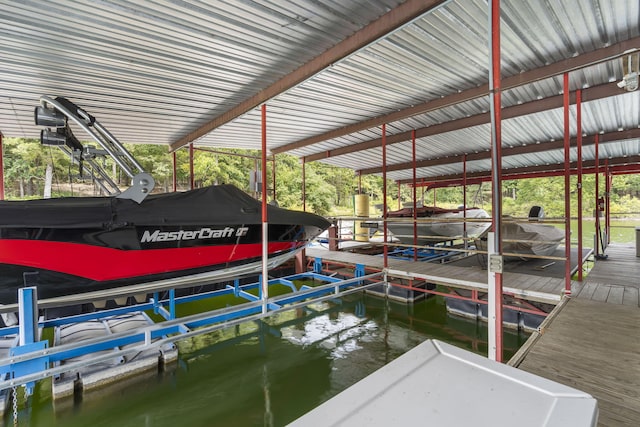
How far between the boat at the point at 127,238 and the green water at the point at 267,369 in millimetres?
1118

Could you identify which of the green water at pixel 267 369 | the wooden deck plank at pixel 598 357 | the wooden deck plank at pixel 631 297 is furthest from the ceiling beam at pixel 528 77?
the green water at pixel 267 369

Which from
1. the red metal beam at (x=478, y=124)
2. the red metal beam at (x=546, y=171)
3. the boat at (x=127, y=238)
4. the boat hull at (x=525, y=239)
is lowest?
the boat hull at (x=525, y=239)

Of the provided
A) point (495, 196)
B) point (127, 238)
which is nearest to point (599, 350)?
point (495, 196)

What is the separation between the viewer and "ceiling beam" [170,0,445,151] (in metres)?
2.63

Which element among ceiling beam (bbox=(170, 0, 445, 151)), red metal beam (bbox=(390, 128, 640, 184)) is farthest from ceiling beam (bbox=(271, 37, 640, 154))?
red metal beam (bbox=(390, 128, 640, 184))

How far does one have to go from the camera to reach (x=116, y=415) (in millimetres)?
3057

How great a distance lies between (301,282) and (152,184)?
5547 millimetres

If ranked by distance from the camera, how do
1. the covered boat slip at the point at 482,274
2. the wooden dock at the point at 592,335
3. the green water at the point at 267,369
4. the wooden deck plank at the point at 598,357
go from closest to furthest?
the wooden deck plank at the point at 598,357 → the wooden dock at the point at 592,335 → the green water at the point at 267,369 → the covered boat slip at the point at 482,274

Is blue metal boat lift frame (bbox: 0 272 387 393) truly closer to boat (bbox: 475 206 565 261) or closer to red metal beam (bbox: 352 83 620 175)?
boat (bbox: 475 206 565 261)

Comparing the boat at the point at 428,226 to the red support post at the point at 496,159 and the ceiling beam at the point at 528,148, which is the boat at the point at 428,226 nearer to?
the ceiling beam at the point at 528,148

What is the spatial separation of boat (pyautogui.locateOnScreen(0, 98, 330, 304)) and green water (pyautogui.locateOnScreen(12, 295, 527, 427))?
112 centimetres

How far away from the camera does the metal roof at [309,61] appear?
290 centimetres

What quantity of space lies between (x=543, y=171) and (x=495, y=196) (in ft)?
34.5

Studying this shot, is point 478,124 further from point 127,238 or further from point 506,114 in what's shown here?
point 127,238
